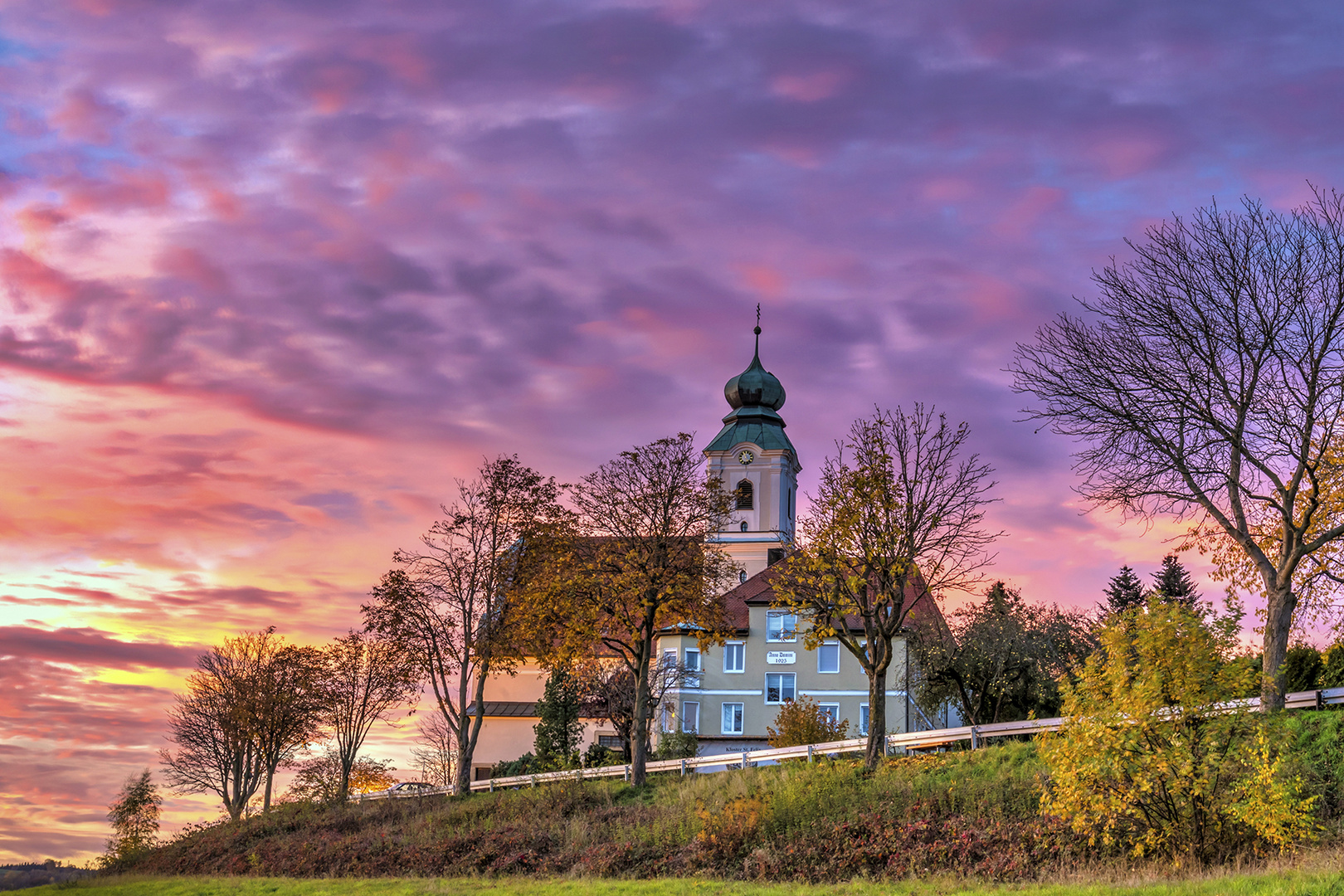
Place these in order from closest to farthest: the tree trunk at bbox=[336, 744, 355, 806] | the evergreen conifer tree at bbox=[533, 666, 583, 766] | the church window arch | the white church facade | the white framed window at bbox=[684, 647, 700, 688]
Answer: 1. the tree trunk at bbox=[336, 744, 355, 806]
2. the evergreen conifer tree at bbox=[533, 666, 583, 766]
3. the white church facade
4. the white framed window at bbox=[684, 647, 700, 688]
5. the church window arch

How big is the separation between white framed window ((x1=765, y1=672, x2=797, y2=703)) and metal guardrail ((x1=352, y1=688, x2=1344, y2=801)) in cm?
2171

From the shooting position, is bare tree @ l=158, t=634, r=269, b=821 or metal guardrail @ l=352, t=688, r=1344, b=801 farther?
bare tree @ l=158, t=634, r=269, b=821

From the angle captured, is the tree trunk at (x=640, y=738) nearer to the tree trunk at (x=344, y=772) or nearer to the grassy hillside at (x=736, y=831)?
the grassy hillside at (x=736, y=831)

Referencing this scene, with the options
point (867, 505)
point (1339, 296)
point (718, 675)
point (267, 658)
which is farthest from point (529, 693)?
point (1339, 296)

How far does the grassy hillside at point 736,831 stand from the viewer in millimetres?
21141

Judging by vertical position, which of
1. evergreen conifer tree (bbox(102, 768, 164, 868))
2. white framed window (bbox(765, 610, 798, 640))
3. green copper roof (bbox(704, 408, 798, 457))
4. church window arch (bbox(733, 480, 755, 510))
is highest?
green copper roof (bbox(704, 408, 798, 457))

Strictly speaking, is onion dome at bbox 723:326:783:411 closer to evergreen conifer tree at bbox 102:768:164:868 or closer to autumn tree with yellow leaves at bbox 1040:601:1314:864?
evergreen conifer tree at bbox 102:768:164:868

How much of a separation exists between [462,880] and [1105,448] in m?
18.7

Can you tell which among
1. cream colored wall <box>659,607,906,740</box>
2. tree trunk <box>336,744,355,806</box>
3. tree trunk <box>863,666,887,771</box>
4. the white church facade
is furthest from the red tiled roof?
tree trunk <box>863,666,887,771</box>

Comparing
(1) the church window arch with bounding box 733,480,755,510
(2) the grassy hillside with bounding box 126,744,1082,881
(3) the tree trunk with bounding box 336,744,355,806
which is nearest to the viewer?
(2) the grassy hillside with bounding box 126,744,1082,881

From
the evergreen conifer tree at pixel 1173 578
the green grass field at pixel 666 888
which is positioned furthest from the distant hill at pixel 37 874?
the evergreen conifer tree at pixel 1173 578

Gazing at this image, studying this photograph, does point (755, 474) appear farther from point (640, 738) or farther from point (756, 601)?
point (640, 738)

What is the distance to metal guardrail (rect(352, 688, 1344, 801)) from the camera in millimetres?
26281

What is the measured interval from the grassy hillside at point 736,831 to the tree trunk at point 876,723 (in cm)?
86
